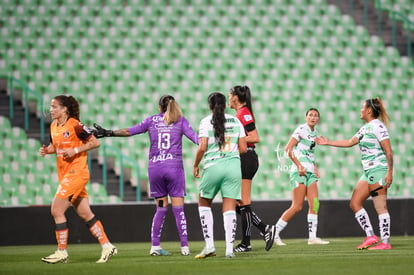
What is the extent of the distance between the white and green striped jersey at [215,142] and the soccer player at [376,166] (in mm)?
1925

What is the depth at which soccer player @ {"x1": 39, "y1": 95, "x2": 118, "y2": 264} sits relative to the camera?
831 centimetres

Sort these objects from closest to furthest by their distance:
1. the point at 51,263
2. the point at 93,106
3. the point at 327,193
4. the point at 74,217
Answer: the point at 51,263
the point at 74,217
the point at 327,193
the point at 93,106

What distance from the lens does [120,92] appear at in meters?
17.4

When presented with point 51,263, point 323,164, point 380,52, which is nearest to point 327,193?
point 323,164

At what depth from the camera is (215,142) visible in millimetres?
8242

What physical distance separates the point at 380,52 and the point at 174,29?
5038 mm

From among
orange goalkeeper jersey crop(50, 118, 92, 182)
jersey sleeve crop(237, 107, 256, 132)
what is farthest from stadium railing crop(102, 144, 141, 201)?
orange goalkeeper jersey crop(50, 118, 92, 182)

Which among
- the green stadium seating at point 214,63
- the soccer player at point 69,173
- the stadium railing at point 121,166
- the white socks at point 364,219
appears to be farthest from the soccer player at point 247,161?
the green stadium seating at point 214,63

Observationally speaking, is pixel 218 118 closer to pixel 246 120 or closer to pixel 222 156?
pixel 222 156

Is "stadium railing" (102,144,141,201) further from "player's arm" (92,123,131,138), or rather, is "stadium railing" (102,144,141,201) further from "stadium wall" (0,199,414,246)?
"player's arm" (92,123,131,138)

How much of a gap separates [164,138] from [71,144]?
4.54 feet

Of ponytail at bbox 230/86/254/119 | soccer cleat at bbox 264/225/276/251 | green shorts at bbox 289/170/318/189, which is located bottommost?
soccer cleat at bbox 264/225/276/251

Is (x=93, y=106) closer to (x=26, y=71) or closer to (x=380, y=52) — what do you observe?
(x=26, y=71)

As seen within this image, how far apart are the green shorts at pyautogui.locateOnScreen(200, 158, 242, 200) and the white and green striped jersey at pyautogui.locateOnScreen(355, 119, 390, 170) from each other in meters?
2.25
